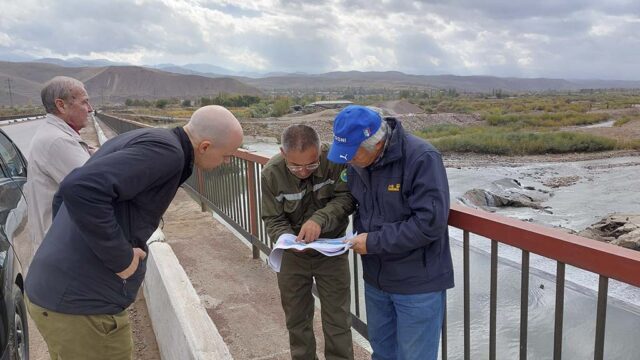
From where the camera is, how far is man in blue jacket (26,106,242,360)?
1.73 meters

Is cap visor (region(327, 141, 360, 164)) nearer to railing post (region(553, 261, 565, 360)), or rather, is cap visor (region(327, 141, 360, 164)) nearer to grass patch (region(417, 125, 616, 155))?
railing post (region(553, 261, 565, 360))

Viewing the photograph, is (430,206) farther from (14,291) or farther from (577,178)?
(577,178)

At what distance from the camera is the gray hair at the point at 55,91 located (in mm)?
3055

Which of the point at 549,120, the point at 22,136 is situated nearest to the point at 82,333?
the point at 22,136

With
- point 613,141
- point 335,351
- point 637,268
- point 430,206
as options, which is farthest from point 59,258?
point 613,141

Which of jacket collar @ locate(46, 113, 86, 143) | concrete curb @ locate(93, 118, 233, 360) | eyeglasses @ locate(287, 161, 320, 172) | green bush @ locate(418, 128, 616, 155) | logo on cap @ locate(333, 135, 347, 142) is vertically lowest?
green bush @ locate(418, 128, 616, 155)

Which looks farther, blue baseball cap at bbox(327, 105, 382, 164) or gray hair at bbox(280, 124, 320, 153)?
gray hair at bbox(280, 124, 320, 153)

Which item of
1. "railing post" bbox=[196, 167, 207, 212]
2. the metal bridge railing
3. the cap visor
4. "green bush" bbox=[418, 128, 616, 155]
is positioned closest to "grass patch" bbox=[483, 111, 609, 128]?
"green bush" bbox=[418, 128, 616, 155]

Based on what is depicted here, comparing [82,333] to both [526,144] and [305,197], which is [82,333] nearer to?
[305,197]

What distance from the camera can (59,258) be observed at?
75.4 inches

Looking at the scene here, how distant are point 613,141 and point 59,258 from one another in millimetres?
36373

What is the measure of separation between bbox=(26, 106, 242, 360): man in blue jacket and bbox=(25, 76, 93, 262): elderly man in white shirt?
0.92m

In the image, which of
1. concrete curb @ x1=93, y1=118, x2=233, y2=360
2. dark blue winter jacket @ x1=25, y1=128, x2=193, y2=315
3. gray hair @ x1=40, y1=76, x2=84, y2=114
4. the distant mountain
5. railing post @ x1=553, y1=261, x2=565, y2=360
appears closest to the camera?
dark blue winter jacket @ x1=25, y1=128, x2=193, y2=315

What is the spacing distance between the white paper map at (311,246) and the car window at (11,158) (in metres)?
2.97
